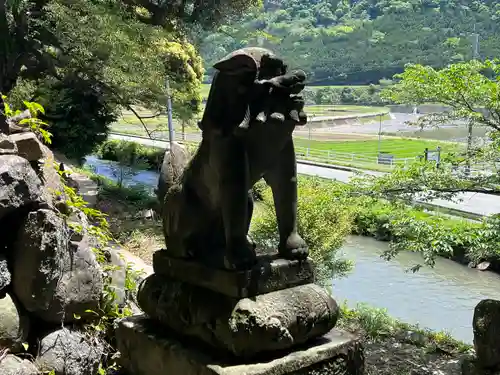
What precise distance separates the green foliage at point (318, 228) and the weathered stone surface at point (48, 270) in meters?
5.03

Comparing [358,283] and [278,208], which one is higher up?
[278,208]

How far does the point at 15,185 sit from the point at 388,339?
5884 millimetres

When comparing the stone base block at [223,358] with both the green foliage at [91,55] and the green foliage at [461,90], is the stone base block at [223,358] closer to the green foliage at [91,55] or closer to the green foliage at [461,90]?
the green foliage at [461,90]

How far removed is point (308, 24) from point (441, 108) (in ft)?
32.3

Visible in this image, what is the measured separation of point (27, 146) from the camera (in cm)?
306

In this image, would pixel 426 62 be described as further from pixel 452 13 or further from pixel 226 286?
pixel 226 286

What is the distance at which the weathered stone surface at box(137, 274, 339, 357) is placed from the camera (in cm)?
177

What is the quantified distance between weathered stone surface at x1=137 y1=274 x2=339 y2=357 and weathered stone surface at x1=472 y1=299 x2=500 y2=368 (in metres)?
3.72

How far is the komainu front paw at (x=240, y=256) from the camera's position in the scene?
74.1 inches

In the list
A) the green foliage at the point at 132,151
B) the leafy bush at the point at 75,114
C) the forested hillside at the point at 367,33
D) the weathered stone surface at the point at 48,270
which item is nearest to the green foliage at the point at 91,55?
the leafy bush at the point at 75,114

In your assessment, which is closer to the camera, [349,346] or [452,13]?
[349,346]

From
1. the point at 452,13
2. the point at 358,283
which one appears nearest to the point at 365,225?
the point at 358,283

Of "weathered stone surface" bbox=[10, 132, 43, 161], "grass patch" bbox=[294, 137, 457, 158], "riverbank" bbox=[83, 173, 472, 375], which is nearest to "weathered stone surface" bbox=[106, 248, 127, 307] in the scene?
"weathered stone surface" bbox=[10, 132, 43, 161]

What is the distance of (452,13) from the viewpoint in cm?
1271
